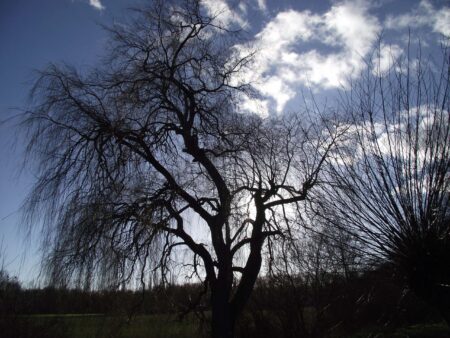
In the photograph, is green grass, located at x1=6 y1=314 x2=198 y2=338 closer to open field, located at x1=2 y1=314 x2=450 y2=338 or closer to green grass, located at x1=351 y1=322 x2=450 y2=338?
open field, located at x1=2 y1=314 x2=450 y2=338

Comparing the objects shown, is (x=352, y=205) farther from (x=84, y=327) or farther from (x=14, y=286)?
(x=14, y=286)

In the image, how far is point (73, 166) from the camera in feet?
25.0

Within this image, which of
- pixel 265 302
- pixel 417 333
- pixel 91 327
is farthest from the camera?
pixel 417 333

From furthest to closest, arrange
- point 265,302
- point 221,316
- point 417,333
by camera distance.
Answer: point 417,333 → point 265,302 → point 221,316

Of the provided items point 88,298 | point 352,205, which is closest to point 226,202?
point 88,298

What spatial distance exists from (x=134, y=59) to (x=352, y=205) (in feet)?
19.7

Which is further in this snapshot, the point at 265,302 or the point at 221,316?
the point at 265,302

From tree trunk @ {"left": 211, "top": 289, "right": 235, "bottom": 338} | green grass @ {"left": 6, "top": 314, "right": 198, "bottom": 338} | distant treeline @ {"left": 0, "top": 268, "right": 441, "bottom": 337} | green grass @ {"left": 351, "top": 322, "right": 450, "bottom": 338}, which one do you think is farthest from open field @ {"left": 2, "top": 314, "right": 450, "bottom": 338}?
green grass @ {"left": 351, "top": 322, "right": 450, "bottom": 338}

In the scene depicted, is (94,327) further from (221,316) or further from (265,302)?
(265,302)

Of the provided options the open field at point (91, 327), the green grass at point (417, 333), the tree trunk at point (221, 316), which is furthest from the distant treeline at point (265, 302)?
the green grass at point (417, 333)

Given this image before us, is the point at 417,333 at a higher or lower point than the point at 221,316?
lower

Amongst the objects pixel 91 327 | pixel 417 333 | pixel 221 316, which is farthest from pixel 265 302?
pixel 417 333

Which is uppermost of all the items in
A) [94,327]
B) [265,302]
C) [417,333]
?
[265,302]

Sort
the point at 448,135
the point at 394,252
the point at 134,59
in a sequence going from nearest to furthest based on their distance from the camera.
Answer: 1. the point at 448,135
2. the point at 394,252
3. the point at 134,59
